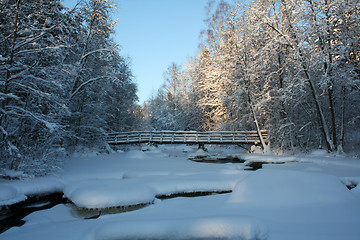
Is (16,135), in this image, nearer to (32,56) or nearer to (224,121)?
(32,56)

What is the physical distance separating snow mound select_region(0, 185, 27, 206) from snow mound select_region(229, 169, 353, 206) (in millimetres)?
5718

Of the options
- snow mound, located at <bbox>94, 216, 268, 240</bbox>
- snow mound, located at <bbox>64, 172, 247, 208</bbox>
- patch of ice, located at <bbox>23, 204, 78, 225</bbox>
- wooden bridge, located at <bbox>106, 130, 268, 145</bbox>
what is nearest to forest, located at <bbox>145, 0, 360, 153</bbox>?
wooden bridge, located at <bbox>106, 130, 268, 145</bbox>

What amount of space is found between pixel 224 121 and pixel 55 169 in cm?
1745

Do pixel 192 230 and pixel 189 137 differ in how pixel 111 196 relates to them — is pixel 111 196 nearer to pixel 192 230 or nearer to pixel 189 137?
pixel 192 230

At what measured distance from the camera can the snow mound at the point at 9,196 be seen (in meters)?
5.56

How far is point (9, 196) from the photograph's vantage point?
5.73 meters

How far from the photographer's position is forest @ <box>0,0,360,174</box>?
23.8 ft

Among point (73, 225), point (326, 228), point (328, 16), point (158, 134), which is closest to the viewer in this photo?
point (326, 228)

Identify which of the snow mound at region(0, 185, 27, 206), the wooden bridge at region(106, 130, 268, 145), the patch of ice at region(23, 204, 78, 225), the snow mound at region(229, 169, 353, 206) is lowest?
the patch of ice at region(23, 204, 78, 225)

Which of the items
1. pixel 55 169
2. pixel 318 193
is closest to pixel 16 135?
pixel 55 169

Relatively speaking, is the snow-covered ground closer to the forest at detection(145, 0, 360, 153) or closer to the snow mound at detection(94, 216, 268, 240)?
the snow mound at detection(94, 216, 268, 240)

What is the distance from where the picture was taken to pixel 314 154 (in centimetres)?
1306

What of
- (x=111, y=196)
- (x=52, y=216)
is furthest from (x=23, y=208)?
(x=111, y=196)

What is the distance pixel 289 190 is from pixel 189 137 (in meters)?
14.6
